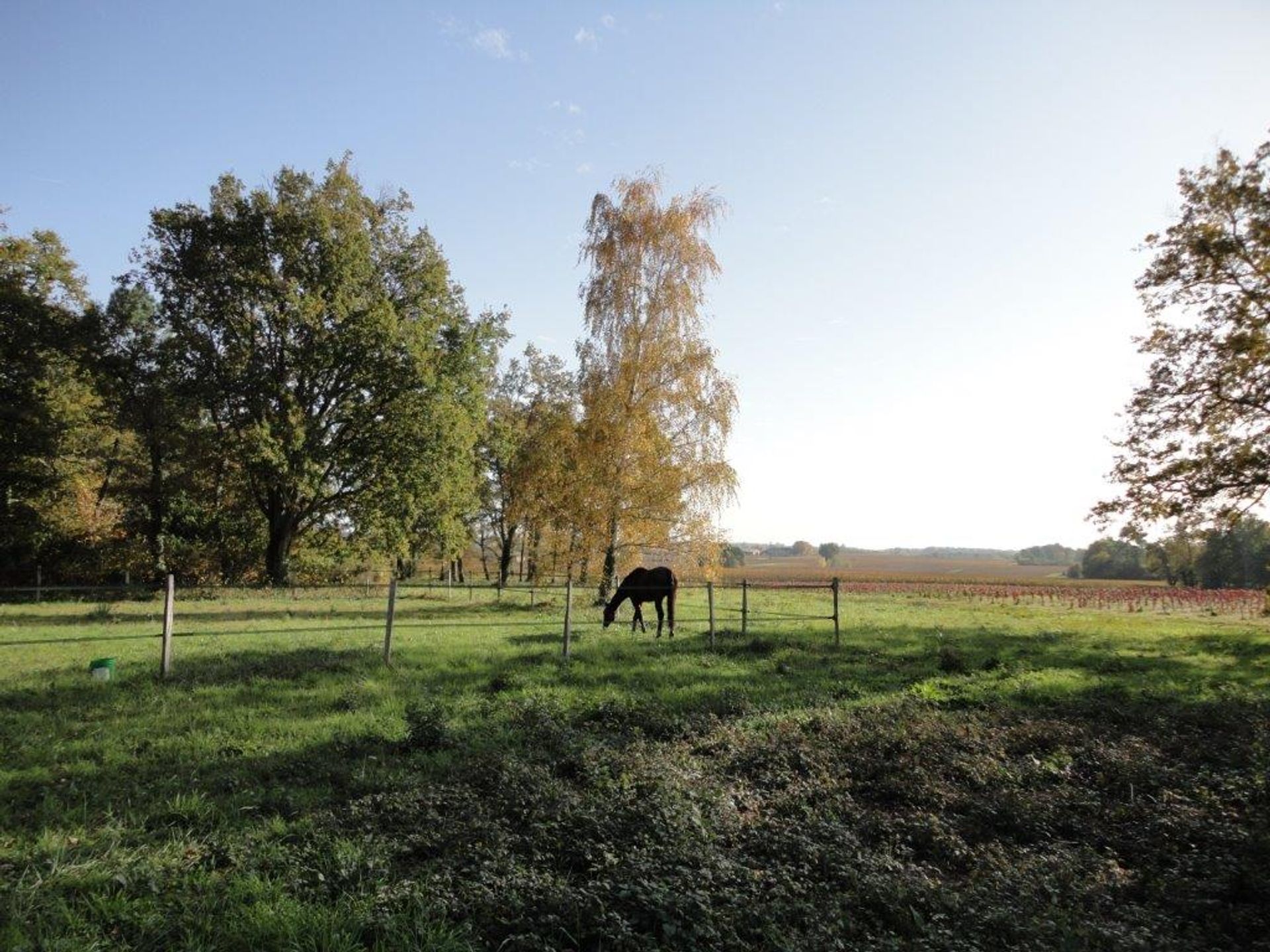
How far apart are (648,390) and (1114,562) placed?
90.8 metres

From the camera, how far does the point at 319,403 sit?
3027cm

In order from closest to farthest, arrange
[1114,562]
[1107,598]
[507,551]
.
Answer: [1107,598] < [507,551] < [1114,562]

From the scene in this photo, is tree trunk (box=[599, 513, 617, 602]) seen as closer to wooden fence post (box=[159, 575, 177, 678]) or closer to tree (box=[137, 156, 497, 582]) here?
tree (box=[137, 156, 497, 582])

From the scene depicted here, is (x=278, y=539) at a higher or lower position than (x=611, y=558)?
higher

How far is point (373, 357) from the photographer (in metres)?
29.4

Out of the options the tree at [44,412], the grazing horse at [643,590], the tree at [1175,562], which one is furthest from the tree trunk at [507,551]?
the tree at [1175,562]

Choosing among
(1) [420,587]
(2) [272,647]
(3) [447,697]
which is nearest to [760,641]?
(3) [447,697]

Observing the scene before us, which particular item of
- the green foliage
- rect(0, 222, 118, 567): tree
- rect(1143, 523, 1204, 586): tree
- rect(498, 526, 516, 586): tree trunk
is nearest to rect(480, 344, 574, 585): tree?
rect(498, 526, 516, 586): tree trunk

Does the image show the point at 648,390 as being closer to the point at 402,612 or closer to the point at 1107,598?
the point at 402,612

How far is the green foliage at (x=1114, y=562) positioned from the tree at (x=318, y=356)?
298ft

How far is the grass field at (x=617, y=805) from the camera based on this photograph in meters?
4.20

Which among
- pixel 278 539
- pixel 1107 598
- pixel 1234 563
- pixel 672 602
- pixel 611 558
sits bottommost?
pixel 1107 598

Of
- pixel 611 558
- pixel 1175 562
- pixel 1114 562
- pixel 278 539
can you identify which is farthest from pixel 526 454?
pixel 1114 562

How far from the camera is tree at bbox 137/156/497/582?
28.1 m
